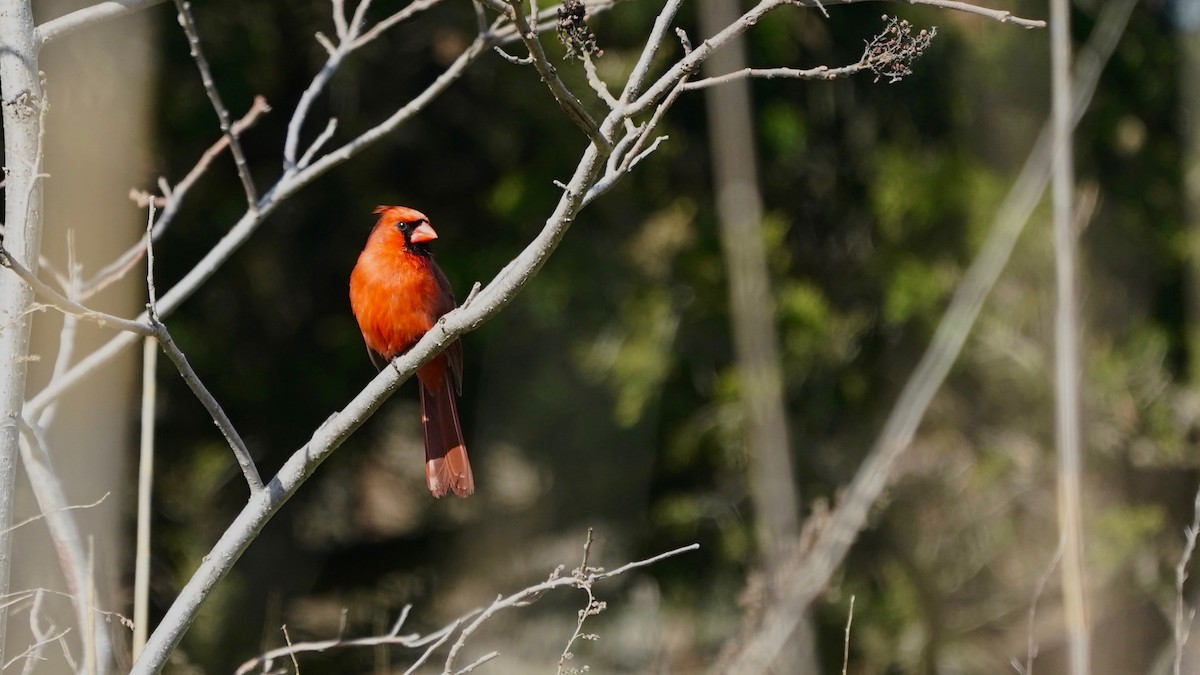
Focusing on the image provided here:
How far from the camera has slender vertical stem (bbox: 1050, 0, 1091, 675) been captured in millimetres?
2207

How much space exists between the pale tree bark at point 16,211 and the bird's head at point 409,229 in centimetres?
139

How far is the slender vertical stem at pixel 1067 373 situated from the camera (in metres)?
2.21

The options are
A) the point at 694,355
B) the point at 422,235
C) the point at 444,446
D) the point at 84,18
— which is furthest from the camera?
the point at 694,355

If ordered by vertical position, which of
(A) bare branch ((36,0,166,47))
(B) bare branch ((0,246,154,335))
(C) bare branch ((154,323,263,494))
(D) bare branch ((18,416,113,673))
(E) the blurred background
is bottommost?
(E) the blurred background

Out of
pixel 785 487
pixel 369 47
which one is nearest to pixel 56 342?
pixel 369 47

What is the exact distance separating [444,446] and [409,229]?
0.66m

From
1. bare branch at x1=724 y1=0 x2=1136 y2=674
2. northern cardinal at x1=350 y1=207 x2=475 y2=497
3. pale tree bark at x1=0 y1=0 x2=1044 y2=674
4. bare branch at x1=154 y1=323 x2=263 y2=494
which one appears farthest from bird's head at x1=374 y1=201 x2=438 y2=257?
bare branch at x1=154 y1=323 x2=263 y2=494

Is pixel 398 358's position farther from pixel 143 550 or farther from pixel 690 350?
pixel 690 350

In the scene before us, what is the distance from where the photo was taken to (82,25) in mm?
2240

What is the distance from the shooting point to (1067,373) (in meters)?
2.36

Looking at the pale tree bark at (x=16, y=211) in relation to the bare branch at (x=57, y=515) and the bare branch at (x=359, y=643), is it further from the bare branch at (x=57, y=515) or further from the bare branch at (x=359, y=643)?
the bare branch at (x=359, y=643)

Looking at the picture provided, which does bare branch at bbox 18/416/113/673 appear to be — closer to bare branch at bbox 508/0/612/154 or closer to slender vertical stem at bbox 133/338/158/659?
slender vertical stem at bbox 133/338/158/659

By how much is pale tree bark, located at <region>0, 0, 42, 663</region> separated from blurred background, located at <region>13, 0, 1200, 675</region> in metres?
2.44

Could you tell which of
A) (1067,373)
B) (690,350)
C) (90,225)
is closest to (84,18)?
(90,225)
